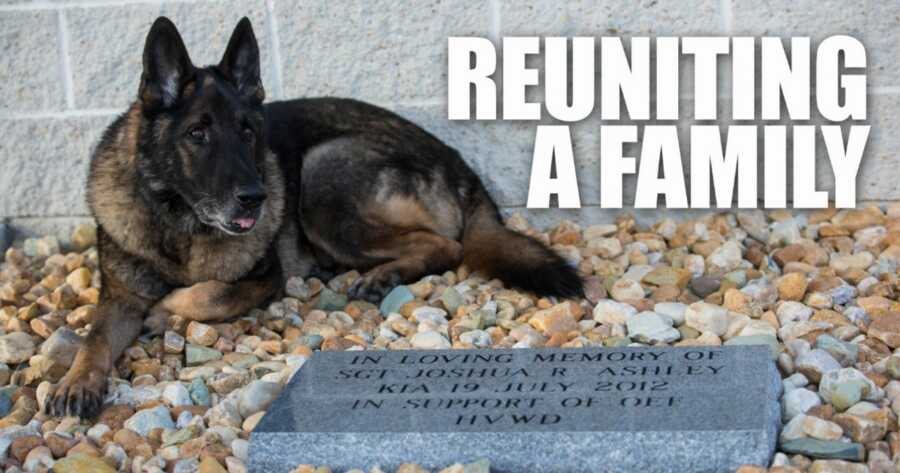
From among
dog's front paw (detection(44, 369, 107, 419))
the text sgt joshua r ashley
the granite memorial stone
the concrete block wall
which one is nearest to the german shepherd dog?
dog's front paw (detection(44, 369, 107, 419))

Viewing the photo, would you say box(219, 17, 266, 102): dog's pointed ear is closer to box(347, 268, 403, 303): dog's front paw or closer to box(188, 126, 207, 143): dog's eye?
box(188, 126, 207, 143): dog's eye

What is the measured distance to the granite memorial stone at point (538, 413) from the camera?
288 centimetres

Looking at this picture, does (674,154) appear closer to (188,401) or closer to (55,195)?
(188,401)

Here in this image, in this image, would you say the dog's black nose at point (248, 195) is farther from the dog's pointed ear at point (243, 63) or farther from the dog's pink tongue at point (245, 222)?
the dog's pointed ear at point (243, 63)

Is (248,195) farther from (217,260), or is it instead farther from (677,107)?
(677,107)

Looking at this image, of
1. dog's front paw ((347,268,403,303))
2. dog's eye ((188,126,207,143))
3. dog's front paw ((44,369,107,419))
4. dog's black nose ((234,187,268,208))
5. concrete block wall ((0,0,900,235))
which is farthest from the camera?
concrete block wall ((0,0,900,235))

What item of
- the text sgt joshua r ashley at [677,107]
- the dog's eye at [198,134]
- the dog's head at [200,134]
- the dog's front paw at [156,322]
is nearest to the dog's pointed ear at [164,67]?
the dog's head at [200,134]

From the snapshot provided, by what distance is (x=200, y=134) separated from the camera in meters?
4.13

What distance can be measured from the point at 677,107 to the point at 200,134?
81.7 inches

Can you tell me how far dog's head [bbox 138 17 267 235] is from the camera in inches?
160

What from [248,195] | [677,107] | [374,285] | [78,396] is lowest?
[78,396]

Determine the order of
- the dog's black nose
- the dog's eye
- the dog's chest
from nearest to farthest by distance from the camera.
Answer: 1. the dog's black nose
2. the dog's eye
3. the dog's chest

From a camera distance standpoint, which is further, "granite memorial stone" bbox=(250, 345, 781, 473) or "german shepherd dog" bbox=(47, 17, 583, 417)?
"german shepherd dog" bbox=(47, 17, 583, 417)

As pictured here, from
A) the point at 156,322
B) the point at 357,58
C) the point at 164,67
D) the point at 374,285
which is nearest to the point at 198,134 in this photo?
the point at 164,67
